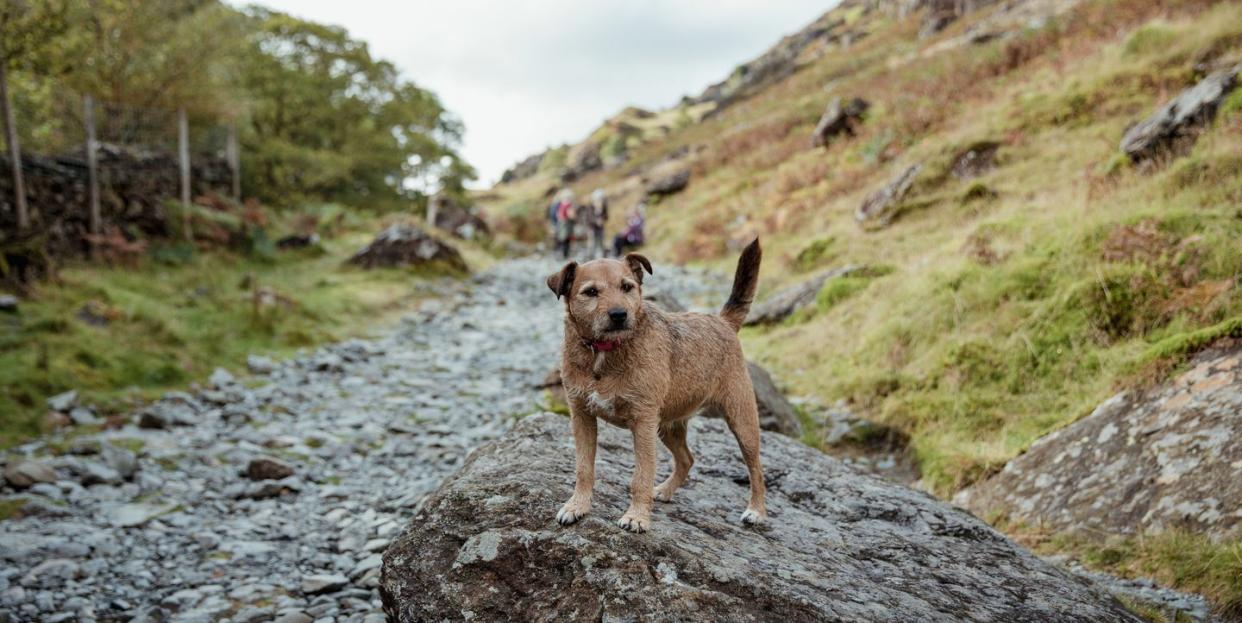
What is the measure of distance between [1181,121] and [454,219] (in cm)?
2805

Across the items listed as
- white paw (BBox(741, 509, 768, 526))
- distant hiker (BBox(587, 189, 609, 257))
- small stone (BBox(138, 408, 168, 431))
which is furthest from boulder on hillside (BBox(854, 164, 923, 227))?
small stone (BBox(138, 408, 168, 431))

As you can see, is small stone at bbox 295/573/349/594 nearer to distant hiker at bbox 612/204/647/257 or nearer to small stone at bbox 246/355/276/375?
small stone at bbox 246/355/276/375

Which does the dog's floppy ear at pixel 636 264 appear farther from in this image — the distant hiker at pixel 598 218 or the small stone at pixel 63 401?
the distant hiker at pixel 598 218

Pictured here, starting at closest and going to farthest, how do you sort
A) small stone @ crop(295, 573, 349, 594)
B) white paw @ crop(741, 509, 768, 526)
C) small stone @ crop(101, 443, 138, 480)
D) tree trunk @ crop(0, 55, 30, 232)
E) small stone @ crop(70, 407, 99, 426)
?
white paw @ crop(741, 509, 768, 526)
small stone @ crop(295, 573, 349, 594)
small stone @ crop(101, 443, 138, 480)
small stone @ crop(70, 407, 99, 426)
tree trunk @ crop(0, 55, 30, 232)

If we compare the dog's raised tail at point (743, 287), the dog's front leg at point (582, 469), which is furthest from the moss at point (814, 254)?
the dog's front leg at point (582, 469)

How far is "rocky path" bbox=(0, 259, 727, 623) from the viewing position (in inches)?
232

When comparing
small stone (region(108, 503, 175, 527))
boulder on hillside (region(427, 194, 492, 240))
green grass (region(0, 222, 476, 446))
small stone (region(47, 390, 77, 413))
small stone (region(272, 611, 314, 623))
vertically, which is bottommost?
small stone (region(272, 611, 314, 623))

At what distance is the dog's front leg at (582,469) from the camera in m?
4.07

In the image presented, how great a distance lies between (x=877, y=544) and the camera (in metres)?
4.66

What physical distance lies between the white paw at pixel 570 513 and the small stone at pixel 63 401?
28.5 feet

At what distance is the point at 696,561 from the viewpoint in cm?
379

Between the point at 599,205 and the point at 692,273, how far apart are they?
541 centimetres

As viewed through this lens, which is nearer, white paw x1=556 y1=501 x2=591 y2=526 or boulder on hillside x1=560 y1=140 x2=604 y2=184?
white paw x1=556 y1=501 x2=591 y2=526

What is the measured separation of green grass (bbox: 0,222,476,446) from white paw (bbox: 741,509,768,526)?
8.79m
